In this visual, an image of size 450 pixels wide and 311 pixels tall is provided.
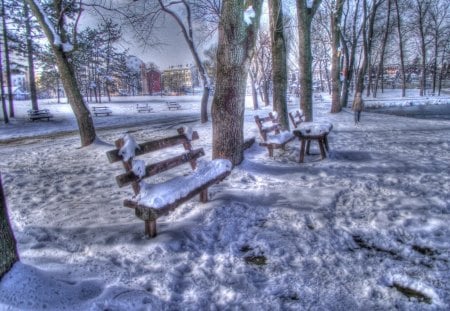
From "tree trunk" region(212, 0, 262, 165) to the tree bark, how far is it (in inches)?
227

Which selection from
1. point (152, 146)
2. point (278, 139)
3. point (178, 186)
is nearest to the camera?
point (178, 186)

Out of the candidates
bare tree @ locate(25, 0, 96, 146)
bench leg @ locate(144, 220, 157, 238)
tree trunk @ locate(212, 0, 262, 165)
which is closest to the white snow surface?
tree trunk @ locate(212, 0, 262, 165)

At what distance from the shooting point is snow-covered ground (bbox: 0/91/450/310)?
274cm

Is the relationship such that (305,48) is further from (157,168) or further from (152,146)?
(157,168)

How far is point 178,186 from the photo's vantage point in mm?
4008

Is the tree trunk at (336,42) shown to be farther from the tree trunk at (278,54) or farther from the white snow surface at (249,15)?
the white snow surface at (249,15)

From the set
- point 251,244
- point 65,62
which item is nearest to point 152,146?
point 251,244

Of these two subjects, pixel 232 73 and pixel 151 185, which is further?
pixel 232 73

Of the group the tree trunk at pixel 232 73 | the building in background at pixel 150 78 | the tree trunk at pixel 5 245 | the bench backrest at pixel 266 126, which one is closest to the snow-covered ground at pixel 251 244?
the tree trunk at pixel 5 245

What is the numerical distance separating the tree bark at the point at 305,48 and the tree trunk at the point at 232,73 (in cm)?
578

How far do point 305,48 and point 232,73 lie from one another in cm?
666

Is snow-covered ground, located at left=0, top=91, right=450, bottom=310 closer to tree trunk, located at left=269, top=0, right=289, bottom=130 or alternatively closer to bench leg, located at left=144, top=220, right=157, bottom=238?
bench leg, located at left=144, top=220, right=157, bottom=238

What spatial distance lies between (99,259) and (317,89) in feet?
243

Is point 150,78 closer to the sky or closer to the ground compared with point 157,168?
closer to the sky
